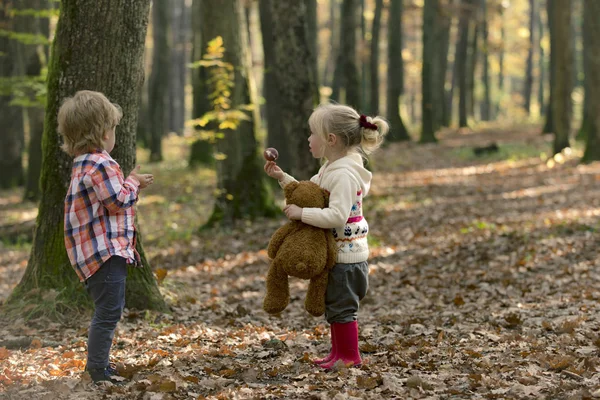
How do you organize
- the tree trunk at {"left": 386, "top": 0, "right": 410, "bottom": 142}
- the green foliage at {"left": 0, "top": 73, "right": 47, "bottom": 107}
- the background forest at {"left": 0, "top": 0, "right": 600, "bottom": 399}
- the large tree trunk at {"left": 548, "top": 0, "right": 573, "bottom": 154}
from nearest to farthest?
the background forest at {"left": 0, "top": 0, "right": 600, "bottom": 399} → the green foliage at {"left": 0, "top": 73, "right": 47, "bottom": 107} → the large tree trunk at {"left": 548, "top": 0, "right": 573, "bottom": 154} → the tree trunk at {"left": 386, "top": 0, "right": 410, "bottom": 142}

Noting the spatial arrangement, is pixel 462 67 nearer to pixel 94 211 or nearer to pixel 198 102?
pixel 198 102

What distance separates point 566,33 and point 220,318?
1542 cm

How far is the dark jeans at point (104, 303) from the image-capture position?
14.9 feet

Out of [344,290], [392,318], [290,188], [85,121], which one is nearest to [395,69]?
[392,318]

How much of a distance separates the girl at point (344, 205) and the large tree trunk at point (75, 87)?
2031 millimetres

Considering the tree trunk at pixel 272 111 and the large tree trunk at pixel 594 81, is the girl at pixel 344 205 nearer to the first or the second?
the tree trunk at pixel 272 111

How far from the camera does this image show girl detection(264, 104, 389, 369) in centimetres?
461

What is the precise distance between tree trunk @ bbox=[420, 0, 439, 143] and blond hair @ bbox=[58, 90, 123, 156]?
2325cm

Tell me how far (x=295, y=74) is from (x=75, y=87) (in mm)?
5630

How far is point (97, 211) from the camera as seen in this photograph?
4473mm

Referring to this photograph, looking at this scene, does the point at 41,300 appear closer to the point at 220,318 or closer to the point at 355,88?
the point at 220,318

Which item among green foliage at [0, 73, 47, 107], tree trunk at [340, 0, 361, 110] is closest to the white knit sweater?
green foliage at [0, 73, 47, 107]

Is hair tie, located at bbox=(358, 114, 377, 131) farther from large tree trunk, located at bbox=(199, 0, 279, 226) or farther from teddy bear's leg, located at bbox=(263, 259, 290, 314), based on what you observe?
large tree trunk, located at bbox=(199, 0, 279, 226)

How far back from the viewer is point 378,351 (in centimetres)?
554
